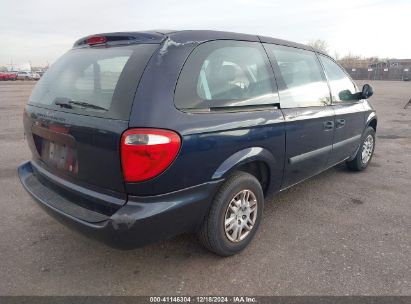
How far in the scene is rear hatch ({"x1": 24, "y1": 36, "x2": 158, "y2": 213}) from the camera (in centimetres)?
219

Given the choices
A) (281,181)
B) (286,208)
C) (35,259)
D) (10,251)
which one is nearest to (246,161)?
(281,181)

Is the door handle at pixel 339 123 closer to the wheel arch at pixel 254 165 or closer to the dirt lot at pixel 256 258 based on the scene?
the dirt lot at pixel 256 258

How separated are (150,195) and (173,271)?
0.81 meters

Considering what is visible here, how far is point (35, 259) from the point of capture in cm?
279

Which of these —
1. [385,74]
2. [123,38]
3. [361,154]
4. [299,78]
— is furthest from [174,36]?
[385,74]

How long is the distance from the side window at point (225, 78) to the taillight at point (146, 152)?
10.5 inches

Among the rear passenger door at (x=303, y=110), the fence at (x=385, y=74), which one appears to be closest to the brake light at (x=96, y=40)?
the rear passenger door at (x=303, y=110)

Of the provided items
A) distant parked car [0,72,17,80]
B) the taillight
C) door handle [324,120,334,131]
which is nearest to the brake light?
the taillight

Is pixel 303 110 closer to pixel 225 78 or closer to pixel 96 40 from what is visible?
pixel 225 78

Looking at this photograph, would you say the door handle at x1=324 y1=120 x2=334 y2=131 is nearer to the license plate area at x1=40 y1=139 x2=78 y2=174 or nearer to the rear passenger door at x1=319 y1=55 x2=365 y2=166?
the rear passenger door at x1=319 y1=55 x2=365 y2=166

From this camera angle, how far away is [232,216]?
2.77 metres

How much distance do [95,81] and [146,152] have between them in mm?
776

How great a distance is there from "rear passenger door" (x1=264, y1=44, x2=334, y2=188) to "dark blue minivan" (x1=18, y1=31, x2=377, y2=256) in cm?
2

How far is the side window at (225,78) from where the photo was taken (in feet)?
7.72
